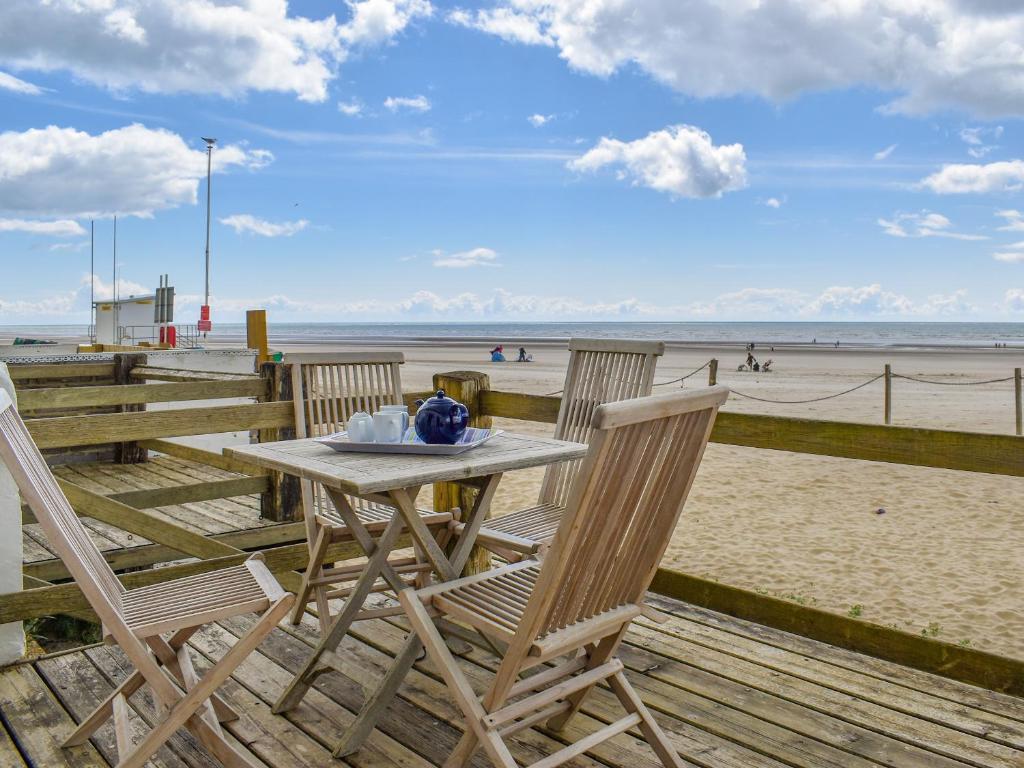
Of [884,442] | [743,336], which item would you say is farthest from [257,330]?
[743,336]

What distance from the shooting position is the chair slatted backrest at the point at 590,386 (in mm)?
3113

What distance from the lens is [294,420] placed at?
3.42 metres

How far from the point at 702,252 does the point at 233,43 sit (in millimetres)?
91877

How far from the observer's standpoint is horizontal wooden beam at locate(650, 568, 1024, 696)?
2.22 metres

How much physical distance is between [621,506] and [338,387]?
206cm

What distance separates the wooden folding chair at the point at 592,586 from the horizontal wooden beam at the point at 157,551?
200 centimetres

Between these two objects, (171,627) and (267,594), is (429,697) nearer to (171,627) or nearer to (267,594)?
(267,594)

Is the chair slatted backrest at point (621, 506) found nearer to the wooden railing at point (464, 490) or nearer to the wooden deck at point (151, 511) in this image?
the wooden railing at point (464, 490)

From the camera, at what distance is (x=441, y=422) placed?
2.41m

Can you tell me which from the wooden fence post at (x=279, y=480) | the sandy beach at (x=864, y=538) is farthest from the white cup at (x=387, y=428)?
the sandy beach at (x=864, y=538)

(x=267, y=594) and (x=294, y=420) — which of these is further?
(x=294, y=420)

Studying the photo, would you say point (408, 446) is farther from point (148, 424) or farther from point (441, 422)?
point (148, 424)

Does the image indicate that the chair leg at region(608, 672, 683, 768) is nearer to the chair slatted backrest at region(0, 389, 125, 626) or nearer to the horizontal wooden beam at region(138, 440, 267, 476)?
the chair slatted backrest at region(0, 389, 125, 626)

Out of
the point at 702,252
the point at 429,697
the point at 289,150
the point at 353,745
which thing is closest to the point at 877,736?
the point at 429,697
